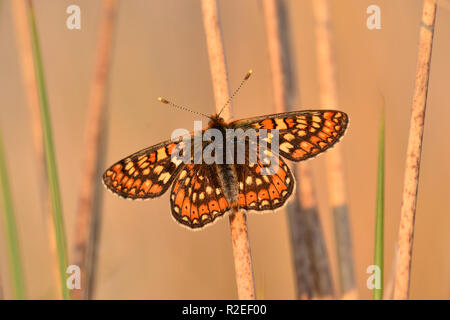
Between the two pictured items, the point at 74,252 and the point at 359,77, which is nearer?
the point at 74,252

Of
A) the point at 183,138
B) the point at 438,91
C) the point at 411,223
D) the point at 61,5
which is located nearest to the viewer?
the point at 411,223

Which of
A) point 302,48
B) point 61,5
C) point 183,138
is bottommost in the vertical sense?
point 183,138

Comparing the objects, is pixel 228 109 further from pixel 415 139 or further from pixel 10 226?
pixel 10 226

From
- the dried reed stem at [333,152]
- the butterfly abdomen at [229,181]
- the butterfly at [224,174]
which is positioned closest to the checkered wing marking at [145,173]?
the butterfly at [224,174]

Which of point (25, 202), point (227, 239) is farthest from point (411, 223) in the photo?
point (25, 202)

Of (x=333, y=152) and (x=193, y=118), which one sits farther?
(x=193, y=118)

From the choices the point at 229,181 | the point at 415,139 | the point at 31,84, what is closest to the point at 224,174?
the point at 229,181

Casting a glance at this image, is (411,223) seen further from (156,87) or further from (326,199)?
(156,87)
